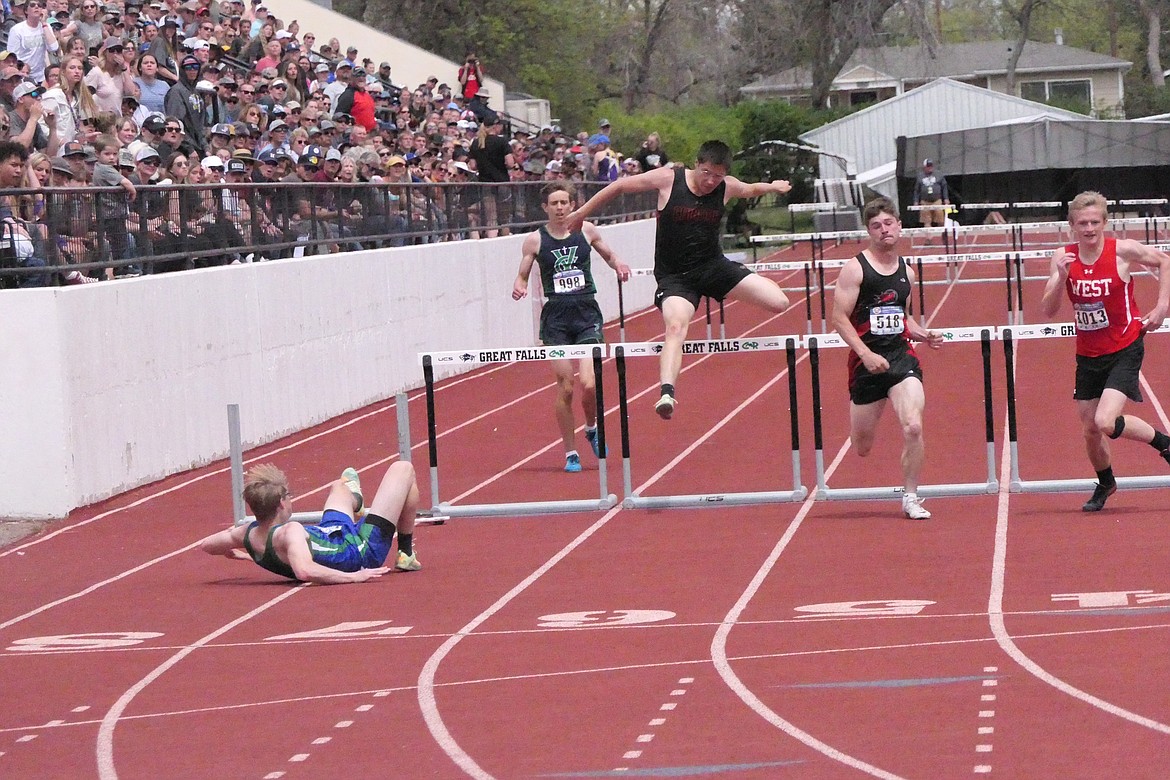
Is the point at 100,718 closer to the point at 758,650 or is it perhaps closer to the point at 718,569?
the point at 758,650

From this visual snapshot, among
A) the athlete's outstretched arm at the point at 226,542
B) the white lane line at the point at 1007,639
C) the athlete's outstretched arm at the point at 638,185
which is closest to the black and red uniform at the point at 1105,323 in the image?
the white lane line at the point at 1007,639

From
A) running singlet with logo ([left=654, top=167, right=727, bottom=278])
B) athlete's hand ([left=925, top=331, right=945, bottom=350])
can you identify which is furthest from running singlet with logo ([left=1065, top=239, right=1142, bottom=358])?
running singlet with logo ([left=654, top=167, right=727, bottom=278])

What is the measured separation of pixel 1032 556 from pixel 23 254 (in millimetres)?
7491

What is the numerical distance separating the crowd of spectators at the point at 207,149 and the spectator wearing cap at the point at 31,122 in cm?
2

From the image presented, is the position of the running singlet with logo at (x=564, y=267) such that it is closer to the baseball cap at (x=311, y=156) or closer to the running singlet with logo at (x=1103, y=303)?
the running singlet with logo at (x=1103, y=303)

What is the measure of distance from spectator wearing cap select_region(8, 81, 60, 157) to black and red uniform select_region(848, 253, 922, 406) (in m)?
7.60

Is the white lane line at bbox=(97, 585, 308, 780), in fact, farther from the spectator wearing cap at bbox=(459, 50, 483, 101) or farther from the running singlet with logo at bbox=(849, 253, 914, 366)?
the spectator wearing cap at bbox=(459, 50, 483, 101)

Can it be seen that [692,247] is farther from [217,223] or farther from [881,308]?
[217,223]

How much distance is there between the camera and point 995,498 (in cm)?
1215

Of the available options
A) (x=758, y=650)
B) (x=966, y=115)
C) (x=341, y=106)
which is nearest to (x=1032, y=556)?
(x=758, y=650)

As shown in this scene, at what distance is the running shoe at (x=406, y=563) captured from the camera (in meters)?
10.6

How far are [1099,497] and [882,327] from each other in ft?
5.57

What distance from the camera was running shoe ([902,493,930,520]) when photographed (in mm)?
11391

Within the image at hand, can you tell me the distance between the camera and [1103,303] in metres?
10.8
